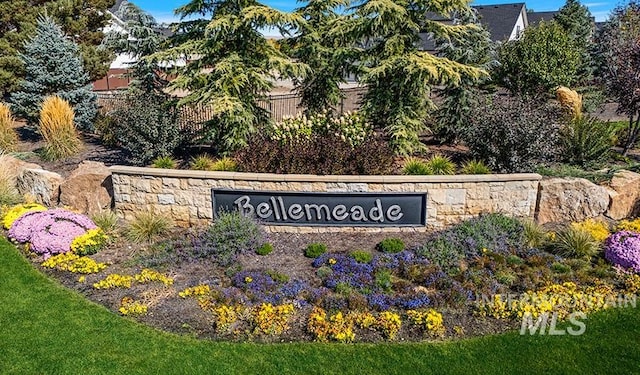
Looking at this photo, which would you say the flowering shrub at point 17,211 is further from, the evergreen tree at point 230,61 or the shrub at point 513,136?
the shrub at point 513,136

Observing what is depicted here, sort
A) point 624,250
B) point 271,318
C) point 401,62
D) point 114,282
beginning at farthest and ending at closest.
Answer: point 401,62, point 624,250, point 114,282, point 271,318

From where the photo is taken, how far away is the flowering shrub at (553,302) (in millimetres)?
6059

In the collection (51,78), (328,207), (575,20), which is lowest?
(328,207)

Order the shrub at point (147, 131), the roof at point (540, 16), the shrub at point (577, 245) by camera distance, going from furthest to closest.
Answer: the roof at point (540, 16)
the shrub at point (147, 131)
the shrub at point (577, 245)

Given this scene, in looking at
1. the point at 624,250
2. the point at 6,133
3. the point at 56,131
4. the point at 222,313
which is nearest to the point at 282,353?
the point at 222,313

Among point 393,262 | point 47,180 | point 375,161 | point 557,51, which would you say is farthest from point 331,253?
point 557,51

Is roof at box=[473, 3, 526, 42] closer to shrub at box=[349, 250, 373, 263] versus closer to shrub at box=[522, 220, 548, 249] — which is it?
shrub at box=[522, 220, 548, 249]

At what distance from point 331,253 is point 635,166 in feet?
24.6

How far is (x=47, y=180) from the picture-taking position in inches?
376

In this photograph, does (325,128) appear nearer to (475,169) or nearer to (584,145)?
(475,169)

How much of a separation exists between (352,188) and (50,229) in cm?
484

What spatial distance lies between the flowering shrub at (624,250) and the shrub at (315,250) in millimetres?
4219

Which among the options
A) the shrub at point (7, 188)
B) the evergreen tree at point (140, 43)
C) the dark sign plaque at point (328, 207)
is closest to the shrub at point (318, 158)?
the dark sign plaque at point (328, 207)

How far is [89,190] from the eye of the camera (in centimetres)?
920
